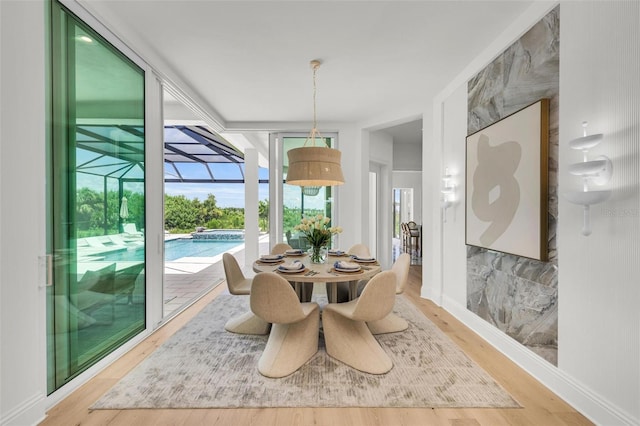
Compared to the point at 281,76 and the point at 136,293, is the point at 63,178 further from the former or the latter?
the point at 281,76

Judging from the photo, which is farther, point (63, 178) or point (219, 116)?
Result: point (219, 116)

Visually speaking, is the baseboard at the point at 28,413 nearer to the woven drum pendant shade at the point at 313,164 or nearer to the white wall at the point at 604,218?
the woven drum pendant shade at the point at 313,164

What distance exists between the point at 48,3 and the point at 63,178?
1152mm

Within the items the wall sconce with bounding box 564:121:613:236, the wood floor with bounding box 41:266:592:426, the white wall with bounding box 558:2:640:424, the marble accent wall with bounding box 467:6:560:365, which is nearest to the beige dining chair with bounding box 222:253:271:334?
the wood floor with bounding box 41:266:592:426

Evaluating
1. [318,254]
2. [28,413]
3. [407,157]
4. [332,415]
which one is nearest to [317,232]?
[318,254]

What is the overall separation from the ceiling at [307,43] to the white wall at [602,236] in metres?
0.75

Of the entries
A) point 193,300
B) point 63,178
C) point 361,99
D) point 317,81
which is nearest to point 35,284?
point 63,178

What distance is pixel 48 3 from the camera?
1.86 m

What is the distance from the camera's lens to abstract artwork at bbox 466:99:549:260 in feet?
6.85

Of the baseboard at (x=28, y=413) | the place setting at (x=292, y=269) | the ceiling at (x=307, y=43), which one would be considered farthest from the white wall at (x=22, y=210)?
the place setting at (x=292, y=269)

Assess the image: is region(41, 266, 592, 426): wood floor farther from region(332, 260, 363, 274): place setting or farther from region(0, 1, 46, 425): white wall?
region(332, 260, 363, 274): place setting

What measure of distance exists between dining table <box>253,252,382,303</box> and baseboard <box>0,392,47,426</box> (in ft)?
5.14

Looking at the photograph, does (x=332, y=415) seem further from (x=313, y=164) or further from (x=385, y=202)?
(x=385, y=202)

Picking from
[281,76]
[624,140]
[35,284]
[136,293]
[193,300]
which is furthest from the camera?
[193,300]
